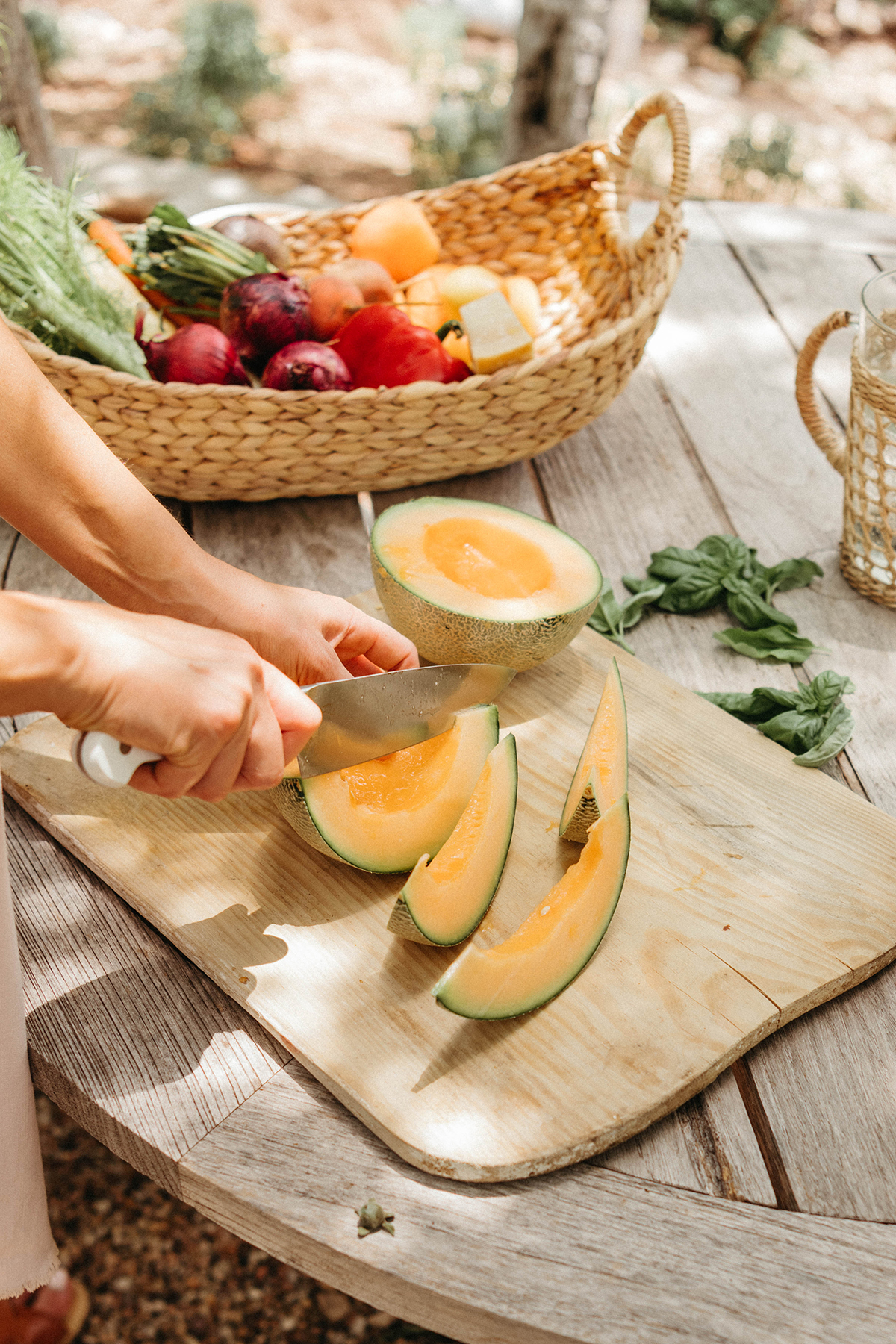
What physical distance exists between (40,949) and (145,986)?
132mm

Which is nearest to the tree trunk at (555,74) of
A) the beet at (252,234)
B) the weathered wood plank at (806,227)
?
the weathered wood plank at (806,227)

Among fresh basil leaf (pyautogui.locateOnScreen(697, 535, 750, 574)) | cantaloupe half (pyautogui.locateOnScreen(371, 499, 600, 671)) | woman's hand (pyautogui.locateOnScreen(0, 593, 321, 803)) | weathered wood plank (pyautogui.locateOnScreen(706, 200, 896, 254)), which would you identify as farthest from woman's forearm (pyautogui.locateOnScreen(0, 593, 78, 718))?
weathered wood plank (pyautogui.locateOnScreen(706, 200, 896, 254))

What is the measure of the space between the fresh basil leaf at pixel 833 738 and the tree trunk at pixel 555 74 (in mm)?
3219

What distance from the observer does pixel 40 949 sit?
1146 millimetres

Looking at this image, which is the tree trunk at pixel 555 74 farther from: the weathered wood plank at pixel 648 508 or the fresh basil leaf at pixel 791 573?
the fresh basil leaf at pixel 791 573

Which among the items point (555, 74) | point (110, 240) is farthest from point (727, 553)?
point (555, 74)

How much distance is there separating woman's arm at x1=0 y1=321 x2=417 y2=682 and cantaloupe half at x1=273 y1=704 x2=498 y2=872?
0.16 meters

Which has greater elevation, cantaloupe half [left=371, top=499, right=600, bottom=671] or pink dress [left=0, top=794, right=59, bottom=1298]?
cantaloupe half [left=371, top=499, right=600, bottom=671]

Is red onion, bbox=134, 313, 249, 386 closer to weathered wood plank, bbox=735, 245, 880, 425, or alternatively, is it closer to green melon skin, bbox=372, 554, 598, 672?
green melon skin, bbox=372, 554, 598, 672

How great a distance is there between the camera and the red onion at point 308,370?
5.48 feet

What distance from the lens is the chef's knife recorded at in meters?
1.17

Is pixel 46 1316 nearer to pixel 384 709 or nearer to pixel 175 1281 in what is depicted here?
pixel 175 1281

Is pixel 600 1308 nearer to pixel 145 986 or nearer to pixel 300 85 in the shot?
pixel 145 986

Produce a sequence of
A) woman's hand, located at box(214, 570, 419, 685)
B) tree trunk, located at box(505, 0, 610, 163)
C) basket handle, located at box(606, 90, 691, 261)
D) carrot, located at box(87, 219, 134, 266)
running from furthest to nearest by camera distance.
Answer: tree trunk, located at box(505, 0, 610, 163)
carrot, located at box(87, 219, 134, 266)
basket handle, located at box(606, 90, 691, 261)
woman's hand, located at box(214, 570, 419, 685)
